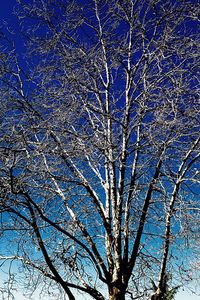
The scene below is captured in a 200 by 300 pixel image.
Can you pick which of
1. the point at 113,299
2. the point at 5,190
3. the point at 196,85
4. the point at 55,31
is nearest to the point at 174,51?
the point at 196,85

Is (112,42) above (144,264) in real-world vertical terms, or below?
above

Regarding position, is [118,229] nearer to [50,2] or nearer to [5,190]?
[5,190]

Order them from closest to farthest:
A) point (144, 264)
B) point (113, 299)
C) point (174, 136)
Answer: point (113, 299)
point (174, 136)
point (144, 264)

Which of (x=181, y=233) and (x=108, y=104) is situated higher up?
(x=108, y=104)

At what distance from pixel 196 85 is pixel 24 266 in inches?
172

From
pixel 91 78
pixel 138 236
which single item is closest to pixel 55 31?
pixel 91 78

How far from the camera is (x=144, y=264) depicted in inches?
287

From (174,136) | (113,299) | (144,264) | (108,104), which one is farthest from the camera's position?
(108,104)

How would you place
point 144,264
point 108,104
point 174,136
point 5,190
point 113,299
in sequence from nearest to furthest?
point 5,190 → point 113,299 → point 174,136 → point 144,264 → point 108,104

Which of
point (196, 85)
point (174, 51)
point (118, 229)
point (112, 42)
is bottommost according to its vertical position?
point (118, 229)

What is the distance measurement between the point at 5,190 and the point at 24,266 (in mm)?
1774

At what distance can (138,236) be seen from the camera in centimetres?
703

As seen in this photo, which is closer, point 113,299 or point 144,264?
point 113,299

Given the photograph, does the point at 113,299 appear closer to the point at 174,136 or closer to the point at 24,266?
the point at 24,266
